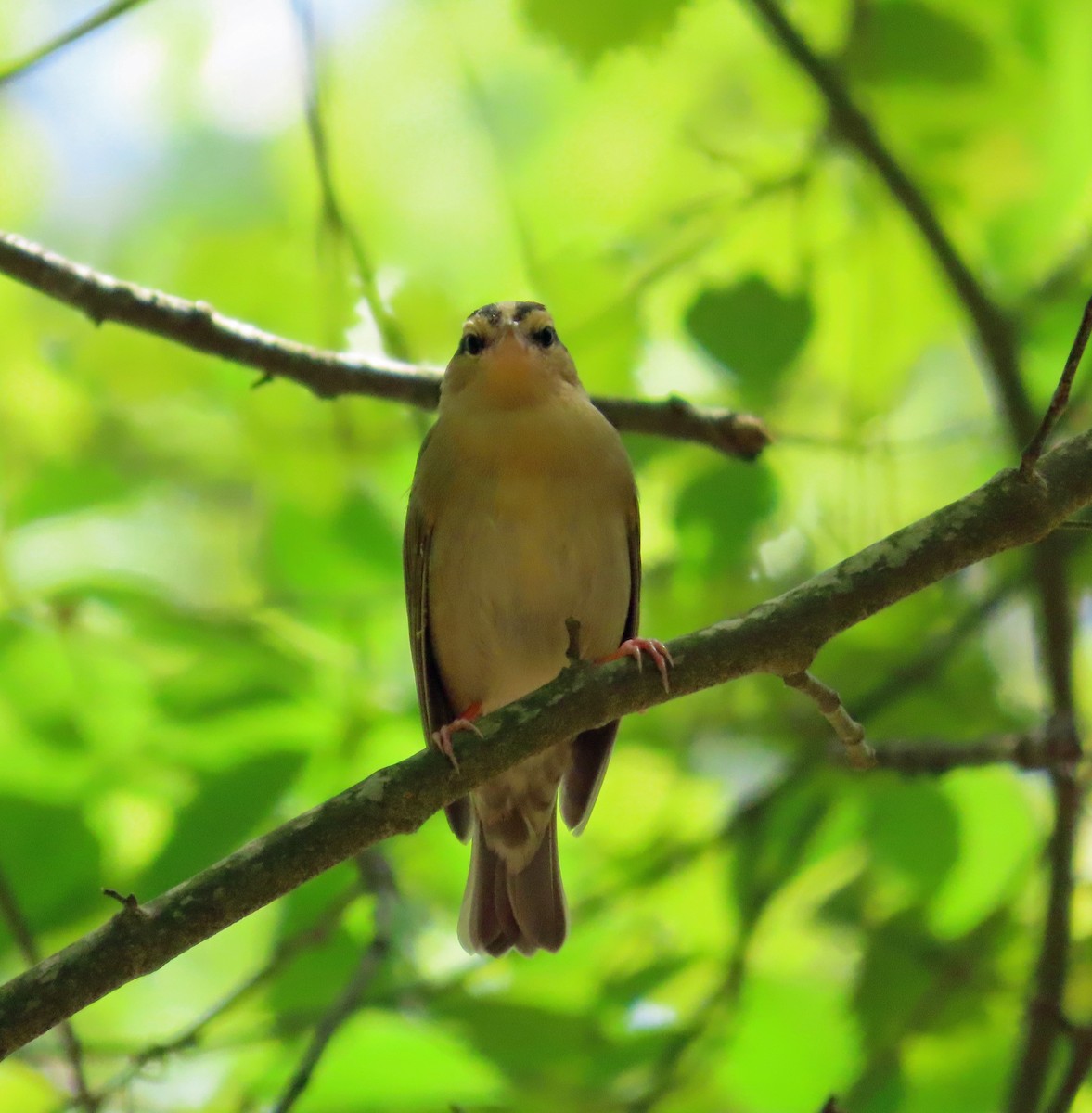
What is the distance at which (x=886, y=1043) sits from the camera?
4.29 meters

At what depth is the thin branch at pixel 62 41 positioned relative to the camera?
13.4ft

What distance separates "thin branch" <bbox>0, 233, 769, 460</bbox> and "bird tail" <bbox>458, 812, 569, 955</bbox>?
162 centimetres

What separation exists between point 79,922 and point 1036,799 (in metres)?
3.45

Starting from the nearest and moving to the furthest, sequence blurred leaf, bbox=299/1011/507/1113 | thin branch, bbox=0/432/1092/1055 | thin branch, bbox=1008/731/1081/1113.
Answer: thin branch, bbox=0/432/1092/1055
blurred leaf, bbox=299/1011/507/1113
thin branch, bbox=1008/731/1081/1113

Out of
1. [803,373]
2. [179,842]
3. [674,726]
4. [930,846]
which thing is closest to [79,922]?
[179,842]

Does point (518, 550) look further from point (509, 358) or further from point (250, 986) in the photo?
point (250, 986)

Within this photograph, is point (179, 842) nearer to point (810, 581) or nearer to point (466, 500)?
point (466, 500)

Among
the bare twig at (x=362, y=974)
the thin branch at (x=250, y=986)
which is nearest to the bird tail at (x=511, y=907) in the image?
the bare twig at (x=362, y=974)

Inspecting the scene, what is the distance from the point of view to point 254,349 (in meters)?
4.35

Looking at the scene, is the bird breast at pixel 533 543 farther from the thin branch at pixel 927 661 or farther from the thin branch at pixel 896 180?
the thin branch at pixel 896 180

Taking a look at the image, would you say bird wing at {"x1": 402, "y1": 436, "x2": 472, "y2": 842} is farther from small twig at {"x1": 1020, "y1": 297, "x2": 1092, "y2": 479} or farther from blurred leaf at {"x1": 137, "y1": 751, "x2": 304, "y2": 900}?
small twig at {"x1": 1020, "y1": 297, "x2": 1092, "y2": 479}

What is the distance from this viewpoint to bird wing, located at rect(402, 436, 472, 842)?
15.8ft

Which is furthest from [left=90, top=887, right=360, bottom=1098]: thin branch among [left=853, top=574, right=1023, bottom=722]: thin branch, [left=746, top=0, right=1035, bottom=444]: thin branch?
[left=746, top=0, right=1035, bottom=444]: thin branch

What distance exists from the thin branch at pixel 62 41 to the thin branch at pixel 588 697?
228 cm
